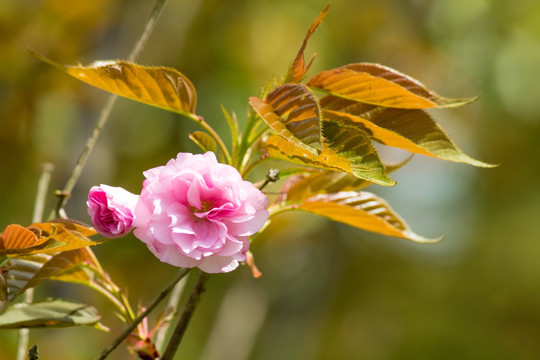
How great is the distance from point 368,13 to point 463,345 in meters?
4.09

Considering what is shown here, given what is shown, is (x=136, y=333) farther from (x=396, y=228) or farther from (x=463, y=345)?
(x=463, y=345)

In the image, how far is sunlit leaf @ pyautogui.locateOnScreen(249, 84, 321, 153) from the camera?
0.71 metres

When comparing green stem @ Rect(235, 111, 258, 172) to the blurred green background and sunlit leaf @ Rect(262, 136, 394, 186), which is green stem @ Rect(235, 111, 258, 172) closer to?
sunlit leaf @ Rect(262, 136, 394, 186)

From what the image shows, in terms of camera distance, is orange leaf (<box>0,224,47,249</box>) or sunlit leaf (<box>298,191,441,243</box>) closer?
orange leaf (<box>0,224,47,249</box>)

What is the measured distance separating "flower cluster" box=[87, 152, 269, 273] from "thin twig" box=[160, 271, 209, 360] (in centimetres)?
11

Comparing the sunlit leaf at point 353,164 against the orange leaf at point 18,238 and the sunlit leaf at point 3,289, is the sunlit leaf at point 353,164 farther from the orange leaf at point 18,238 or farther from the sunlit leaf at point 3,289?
the sunlit leaf at point 3,289

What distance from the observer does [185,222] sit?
74 cm

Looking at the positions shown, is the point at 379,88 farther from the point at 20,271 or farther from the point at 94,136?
the point at 20,271

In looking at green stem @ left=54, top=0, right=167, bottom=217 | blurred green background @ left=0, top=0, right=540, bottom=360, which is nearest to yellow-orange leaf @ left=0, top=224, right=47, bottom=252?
green stem @ left=54, top=0, right=167, bottom=217

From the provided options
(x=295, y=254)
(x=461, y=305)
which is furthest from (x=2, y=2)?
(x=461, y=305)

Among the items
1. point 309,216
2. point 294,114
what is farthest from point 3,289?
point 309,216

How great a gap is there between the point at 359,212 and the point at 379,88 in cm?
21

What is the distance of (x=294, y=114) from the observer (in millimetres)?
756

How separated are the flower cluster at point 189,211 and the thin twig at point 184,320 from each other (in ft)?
Result: 0.38
